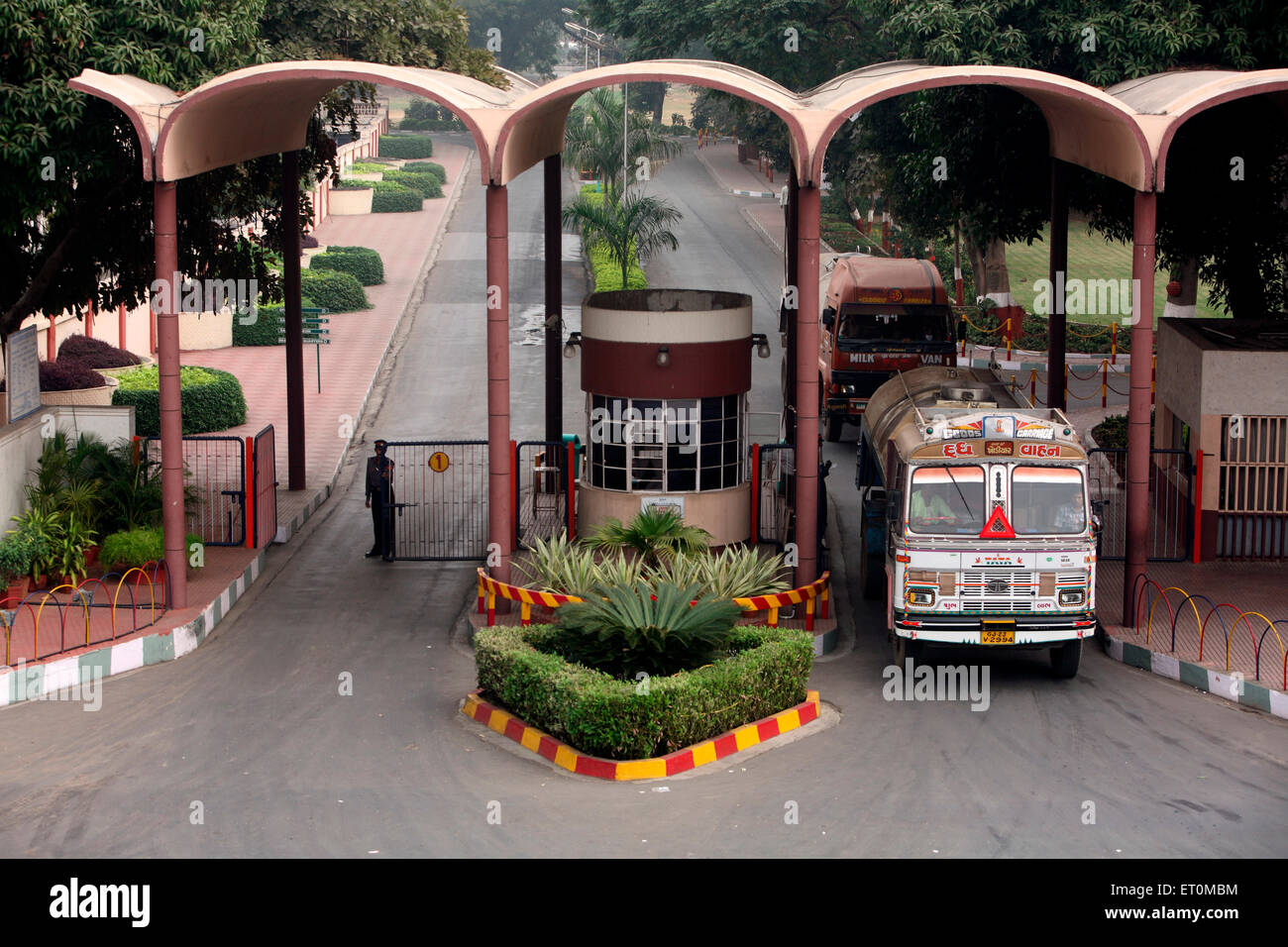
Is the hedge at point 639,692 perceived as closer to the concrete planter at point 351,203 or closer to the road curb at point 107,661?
the road curb at point 107,661

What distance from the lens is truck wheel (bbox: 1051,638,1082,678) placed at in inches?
663

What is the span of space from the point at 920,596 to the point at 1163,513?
8452mm

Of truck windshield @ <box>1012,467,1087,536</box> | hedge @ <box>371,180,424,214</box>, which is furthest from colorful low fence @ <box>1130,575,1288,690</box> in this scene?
hedge @ <box>371,180,424,214</box>

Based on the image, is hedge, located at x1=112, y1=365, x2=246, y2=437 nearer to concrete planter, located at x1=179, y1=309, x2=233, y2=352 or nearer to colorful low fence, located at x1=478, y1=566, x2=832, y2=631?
concrete planter, located at x1=179, y1=309, x2=233, y2=352

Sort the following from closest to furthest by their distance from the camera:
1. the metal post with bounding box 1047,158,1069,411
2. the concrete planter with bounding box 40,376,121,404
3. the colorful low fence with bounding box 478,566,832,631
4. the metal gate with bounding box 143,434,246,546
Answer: the colorful low fence with bounding box 478,566,832,631 → the metal gate with bounding box 143,434,246,546 → the metal post with bounding box 1047,158,1069,411 → the concrete planter with bounding box 40,376,121,404

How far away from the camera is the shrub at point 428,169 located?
78.9m

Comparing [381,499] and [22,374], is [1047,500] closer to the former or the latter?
[381,499]

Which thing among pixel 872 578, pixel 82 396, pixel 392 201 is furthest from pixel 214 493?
pixel 392 201

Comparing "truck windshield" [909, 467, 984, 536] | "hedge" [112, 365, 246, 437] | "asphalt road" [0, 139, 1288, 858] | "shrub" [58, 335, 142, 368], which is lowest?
"asphalt road" [0, 139, 1288, 858]

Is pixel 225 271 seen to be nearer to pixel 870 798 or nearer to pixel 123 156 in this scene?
pixel 123 156

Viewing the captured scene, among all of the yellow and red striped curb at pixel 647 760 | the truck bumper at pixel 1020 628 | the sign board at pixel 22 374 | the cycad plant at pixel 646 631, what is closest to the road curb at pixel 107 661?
the yellow and red striped curb at pixel 647 760

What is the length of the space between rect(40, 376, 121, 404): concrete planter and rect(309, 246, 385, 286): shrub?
2074cm

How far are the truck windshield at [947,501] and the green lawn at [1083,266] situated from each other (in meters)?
31.7

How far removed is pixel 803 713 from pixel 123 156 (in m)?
11.9
